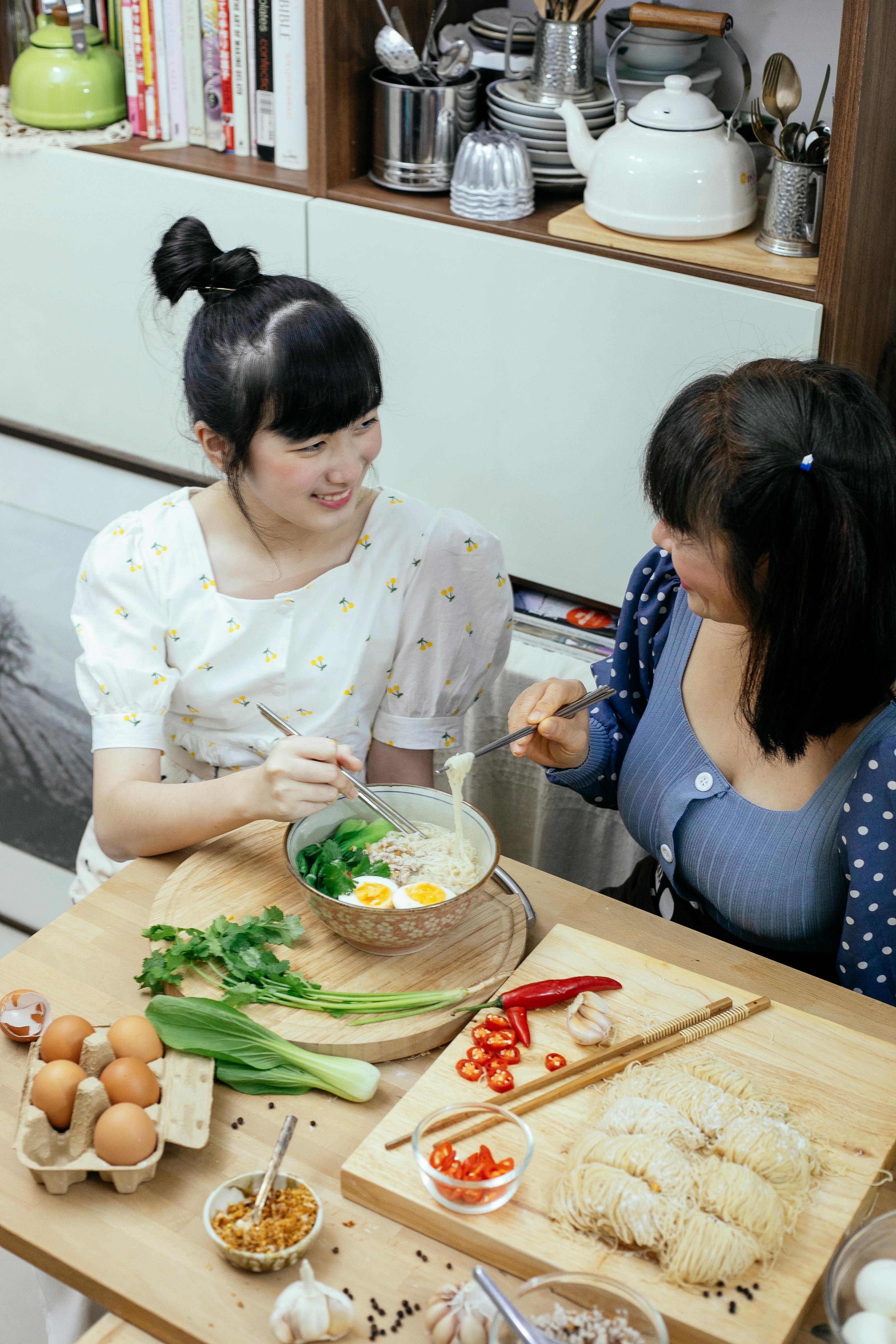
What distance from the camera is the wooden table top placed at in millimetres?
1020

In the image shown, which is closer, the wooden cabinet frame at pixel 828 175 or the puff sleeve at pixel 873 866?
the puff sleeve at pixel 873 866

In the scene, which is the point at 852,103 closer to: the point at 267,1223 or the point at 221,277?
the point at 221,277

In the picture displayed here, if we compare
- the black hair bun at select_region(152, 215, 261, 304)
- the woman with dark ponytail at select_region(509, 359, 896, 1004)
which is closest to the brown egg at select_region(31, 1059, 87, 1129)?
the woman with dark ponytail at select_region(509, 359, 896, 1004)

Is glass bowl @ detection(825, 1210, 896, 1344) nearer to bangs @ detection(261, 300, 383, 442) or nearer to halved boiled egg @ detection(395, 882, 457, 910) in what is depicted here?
halved boiled egg @ detection(395, 882, 457, 910)

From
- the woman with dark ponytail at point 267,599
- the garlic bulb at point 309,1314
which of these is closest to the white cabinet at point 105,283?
the woman with dark ponytail at point 267,599

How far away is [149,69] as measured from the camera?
2521 millimetres

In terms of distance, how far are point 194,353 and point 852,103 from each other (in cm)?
100

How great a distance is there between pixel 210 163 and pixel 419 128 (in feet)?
1.48

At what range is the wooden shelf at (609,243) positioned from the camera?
1.99m

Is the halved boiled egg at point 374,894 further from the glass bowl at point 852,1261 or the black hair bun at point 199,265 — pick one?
the black hair bun at point 199,265

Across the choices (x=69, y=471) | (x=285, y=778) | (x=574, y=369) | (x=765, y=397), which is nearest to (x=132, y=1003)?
(x=285, y=778)

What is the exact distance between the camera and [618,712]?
1.77 m

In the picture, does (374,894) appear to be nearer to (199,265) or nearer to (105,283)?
(199,265)

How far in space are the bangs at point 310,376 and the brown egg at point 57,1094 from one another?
2.58 feet
